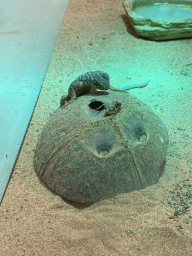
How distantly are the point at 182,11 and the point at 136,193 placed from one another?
5857mm

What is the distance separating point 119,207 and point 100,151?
0.58 metres

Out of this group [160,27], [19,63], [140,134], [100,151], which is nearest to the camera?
[100,151]

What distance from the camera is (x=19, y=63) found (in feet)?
12.8

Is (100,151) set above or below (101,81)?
below

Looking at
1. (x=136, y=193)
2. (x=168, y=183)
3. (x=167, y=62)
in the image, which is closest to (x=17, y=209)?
(x=136, y=193)

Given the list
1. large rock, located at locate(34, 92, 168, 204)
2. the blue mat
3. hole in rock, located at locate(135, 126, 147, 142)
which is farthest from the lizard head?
the blue mat

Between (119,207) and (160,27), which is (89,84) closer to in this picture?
(119,207)

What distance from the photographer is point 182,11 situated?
684 cm

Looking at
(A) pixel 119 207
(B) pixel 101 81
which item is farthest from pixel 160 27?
(A) pixel 119 207

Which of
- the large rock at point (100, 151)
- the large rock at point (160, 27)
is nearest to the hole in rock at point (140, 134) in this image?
the large rock at point (100, 151)

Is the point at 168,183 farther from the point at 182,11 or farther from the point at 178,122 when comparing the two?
the point at 182,11

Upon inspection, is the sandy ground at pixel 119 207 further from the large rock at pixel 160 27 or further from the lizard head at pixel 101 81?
the lizard head at pixel 101 81

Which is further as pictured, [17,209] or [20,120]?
[20,120]

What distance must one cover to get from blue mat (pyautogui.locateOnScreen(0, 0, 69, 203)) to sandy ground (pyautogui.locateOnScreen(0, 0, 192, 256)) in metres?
0.28
